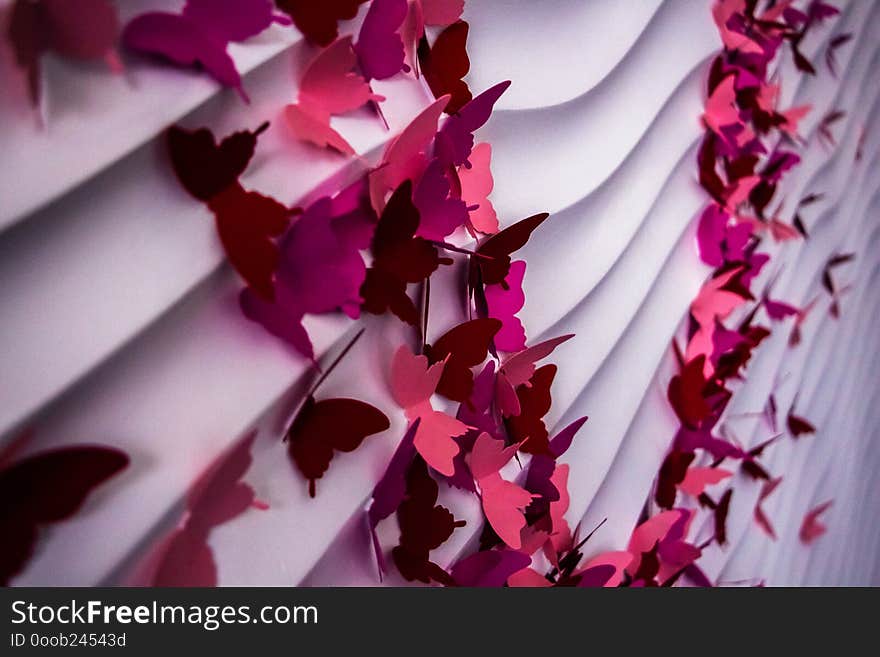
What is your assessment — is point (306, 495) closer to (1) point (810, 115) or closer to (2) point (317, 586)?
(2) point (317, 586)

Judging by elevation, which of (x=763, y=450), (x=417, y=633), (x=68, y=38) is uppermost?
(x=68, y=38)

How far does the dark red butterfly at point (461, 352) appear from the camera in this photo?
1.76 feet

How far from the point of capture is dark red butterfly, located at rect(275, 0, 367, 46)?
437 millimetres

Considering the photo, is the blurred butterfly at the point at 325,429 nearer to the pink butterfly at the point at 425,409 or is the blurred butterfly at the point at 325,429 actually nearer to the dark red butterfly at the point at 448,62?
the pink butterfly at the point at 425,409

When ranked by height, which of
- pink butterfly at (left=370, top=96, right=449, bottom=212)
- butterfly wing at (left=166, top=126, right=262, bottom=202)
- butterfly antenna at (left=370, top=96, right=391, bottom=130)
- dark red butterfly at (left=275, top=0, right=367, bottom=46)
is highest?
dark red butterfly at (left=275, top=0, right=367, bottom=46)

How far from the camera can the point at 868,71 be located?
132 centimetres

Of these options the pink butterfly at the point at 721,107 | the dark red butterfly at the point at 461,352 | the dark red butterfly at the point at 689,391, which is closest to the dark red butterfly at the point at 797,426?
the dark red butterfly at the point at 689,391

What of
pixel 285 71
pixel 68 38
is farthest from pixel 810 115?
pixel 68 38

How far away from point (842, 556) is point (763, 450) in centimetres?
53

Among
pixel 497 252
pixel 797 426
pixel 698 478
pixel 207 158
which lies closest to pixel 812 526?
pixel 797 426

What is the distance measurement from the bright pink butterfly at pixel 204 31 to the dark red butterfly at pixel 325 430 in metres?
0.18

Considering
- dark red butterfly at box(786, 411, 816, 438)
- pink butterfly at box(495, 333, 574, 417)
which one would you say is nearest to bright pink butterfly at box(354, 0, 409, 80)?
pink butterfly at box(495, 333, 574, 417)

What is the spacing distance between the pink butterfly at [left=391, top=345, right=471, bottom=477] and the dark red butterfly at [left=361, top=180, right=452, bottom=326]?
0.03m

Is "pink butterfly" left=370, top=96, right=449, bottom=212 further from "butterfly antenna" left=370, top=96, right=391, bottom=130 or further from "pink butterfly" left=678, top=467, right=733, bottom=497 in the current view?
"pink butterfly" left=678, top=467, right=733, bottom=497
